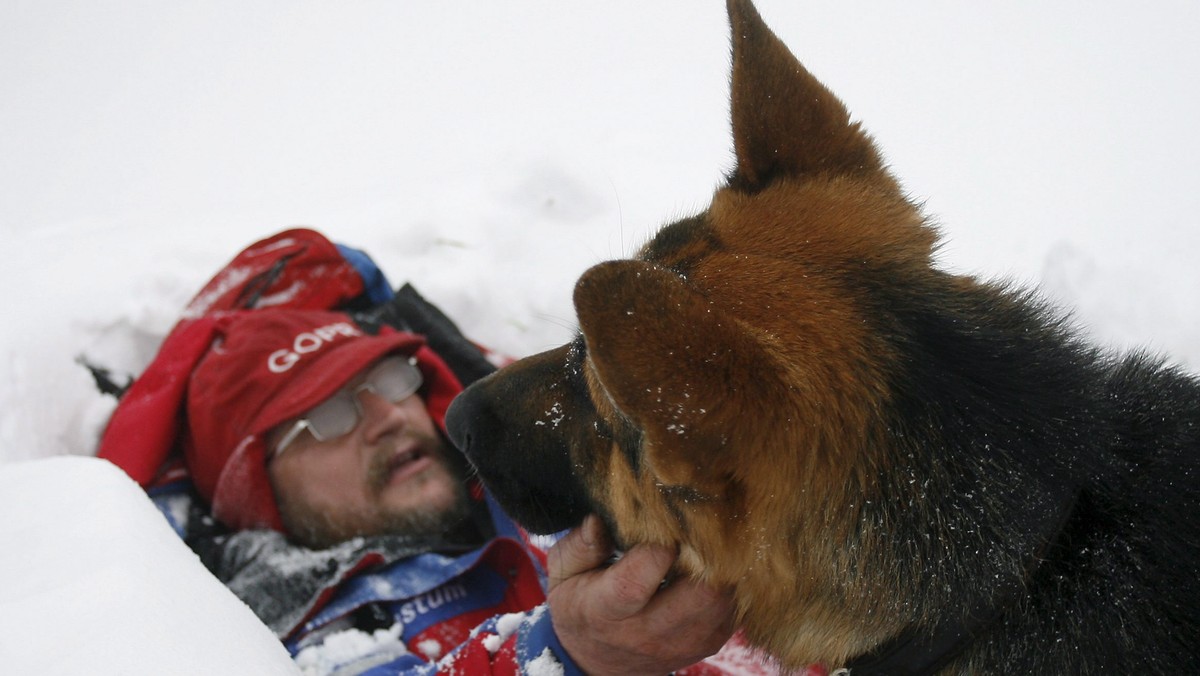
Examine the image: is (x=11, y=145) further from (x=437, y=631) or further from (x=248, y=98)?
(x=437, y=631)

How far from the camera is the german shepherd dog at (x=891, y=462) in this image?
127cm

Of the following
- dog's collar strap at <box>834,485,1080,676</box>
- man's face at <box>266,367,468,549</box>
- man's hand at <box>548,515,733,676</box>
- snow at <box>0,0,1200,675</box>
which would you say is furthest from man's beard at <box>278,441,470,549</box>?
dog's collar strap at <box>834,485,1080,676</box>

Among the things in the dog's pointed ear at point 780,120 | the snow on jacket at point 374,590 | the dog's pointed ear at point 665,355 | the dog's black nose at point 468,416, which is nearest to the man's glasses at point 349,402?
the snow on jacket at point 374,590

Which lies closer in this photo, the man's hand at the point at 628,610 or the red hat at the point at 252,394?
the man's hand at the point at 628,610

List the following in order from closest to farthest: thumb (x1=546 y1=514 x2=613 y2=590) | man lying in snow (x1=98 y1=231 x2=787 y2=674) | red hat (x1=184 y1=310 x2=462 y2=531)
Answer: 1. thumb (x1=546 y1=514 x2=613 y2=590)
2. man lying in snow (x1=98 y1=231 x2=787 y2=674)
3. red hat (x1=184 y1=310 x2=462 y2=531)

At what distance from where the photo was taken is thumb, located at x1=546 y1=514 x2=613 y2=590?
180cm

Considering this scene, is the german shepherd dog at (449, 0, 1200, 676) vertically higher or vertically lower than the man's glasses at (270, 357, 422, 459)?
higher

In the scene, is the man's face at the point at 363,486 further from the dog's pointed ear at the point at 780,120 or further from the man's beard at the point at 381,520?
the dog's pointed ear at the point at 780,120

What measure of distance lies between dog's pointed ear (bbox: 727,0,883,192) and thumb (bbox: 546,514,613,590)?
3.05 ft

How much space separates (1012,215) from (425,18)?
6.01 meters

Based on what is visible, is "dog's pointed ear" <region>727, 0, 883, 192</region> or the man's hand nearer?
the man's hand

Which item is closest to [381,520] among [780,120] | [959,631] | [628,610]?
[628,610]

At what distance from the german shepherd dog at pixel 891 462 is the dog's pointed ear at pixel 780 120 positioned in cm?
34

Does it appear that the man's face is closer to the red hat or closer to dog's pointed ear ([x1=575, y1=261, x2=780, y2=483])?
the red hat
